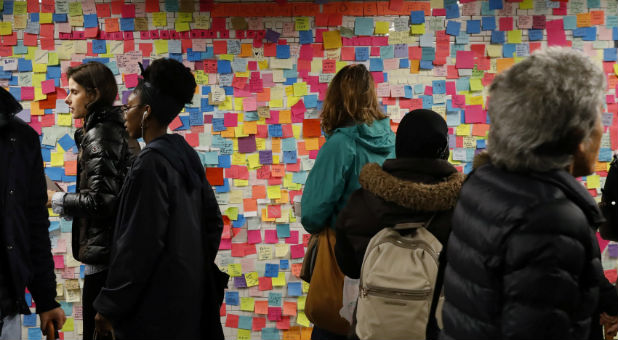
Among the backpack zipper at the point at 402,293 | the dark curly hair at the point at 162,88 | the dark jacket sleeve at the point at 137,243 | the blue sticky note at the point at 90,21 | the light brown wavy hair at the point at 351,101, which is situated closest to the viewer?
the backpack zipper at the point at 402,293

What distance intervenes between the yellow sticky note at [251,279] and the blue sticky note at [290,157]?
769 millimetres

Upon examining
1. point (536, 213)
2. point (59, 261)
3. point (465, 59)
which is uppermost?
point (465, 59)

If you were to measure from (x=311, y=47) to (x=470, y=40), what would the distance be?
1.04 meters

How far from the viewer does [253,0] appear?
12.1ft

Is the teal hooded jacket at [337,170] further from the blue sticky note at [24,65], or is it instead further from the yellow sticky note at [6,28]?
the yellow sticky note at [6,28]

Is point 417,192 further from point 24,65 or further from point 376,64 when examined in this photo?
point 24,65

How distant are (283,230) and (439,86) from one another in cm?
139

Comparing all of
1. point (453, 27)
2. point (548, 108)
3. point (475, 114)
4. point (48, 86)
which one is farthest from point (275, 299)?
point (548, 108)

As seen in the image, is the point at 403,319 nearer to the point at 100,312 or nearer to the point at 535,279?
the point at 535,279

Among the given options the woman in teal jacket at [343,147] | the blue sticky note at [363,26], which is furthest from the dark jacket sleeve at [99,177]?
the blue sticky note at [363,26]

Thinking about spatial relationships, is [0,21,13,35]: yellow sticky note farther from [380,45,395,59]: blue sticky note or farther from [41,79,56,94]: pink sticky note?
[380,45,395,59]: blue sticky note

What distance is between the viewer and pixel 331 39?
3.68 meters

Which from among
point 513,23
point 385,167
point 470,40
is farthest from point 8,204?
point 513,23

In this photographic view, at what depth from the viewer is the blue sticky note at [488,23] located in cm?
373
